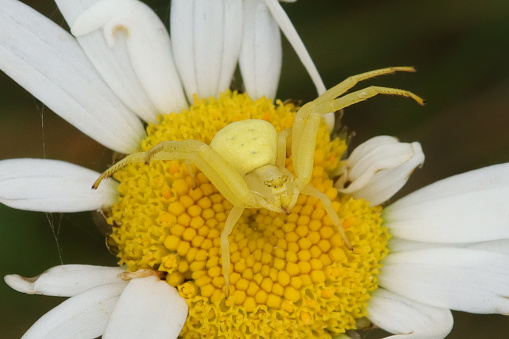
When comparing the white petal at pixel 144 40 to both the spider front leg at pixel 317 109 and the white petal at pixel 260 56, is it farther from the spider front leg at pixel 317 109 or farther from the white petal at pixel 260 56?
the spider front leg at pixel 317 109

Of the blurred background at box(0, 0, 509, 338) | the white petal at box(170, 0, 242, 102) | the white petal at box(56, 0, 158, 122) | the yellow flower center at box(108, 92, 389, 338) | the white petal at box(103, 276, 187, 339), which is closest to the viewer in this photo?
the white petal at box(103, 276, 187, 339)

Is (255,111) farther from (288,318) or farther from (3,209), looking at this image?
(3,209)

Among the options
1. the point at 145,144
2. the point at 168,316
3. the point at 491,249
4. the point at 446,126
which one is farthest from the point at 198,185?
the point at 446,126

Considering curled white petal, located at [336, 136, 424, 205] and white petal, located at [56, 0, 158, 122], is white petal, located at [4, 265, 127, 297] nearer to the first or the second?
white petal, located at [56, 0, 158, 122]

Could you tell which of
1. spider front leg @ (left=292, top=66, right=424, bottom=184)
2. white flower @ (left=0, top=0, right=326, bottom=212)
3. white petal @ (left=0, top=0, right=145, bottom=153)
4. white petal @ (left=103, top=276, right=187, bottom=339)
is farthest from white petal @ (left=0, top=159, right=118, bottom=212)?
spider front leg @ (left=292, top=66, right=424, bottom=184)

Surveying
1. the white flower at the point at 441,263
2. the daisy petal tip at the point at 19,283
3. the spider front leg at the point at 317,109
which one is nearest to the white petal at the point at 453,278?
the white flower at the point at 441,263

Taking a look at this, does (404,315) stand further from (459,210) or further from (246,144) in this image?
(246,144)

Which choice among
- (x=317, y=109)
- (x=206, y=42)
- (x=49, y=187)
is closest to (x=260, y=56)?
(x=206, y=42)
